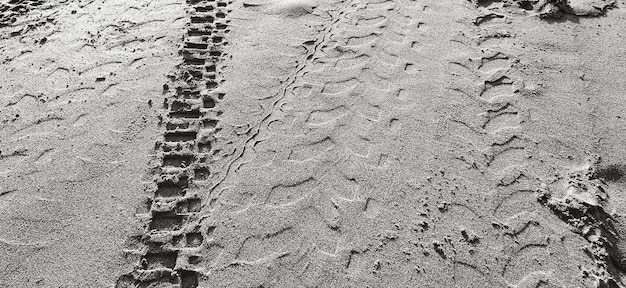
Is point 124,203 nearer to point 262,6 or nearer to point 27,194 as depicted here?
point 27,194

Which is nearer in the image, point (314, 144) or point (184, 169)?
point (184, 169)

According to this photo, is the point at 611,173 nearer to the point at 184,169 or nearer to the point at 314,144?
Result: the point at 314,144

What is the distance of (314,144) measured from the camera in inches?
99.9

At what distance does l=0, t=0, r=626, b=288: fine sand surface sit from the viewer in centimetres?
204

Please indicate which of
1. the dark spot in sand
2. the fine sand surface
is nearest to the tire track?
the fine sand surface

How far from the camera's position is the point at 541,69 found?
3.01 metres

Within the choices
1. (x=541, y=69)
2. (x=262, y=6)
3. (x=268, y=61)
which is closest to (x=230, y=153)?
(x=268, y=61)

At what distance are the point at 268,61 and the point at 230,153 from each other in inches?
37.8

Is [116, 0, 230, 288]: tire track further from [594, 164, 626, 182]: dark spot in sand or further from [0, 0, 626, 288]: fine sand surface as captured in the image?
[594, 164, 626, 182]: dark spot in sand

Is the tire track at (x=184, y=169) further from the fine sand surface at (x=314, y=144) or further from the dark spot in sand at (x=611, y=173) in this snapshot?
the dark spot in sand at (x=611, y=173)

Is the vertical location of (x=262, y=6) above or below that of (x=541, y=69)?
above

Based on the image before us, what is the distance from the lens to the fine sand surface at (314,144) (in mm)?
2035

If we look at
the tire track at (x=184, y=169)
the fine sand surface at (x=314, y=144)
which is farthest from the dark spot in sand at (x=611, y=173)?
the tire track at (x=184, y=169)

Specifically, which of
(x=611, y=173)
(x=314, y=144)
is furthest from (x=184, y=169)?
(x=611, y=173)
